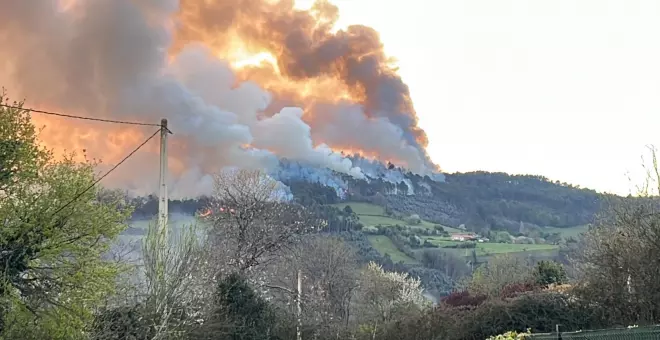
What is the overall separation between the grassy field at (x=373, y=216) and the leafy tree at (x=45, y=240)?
8077 centimetres

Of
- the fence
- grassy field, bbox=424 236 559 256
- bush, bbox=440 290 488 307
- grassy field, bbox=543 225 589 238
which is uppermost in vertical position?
grassy field, bbox=543 225 589 238

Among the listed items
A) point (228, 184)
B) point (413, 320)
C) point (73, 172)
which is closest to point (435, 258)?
point (228, 184)

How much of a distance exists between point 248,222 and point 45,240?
20.2m

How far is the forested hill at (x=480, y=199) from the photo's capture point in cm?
10150

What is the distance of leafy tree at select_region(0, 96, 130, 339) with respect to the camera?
572 inches

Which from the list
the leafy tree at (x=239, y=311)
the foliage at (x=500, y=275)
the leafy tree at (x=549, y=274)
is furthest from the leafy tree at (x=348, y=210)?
the leafy tree at (x=239, y=311)

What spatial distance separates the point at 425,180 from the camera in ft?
443

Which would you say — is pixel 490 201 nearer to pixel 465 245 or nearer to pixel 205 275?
pixel 465 245

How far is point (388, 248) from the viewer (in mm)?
87000

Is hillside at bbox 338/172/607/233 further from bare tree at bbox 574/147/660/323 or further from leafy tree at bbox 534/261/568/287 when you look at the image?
bare tree at bbox 574/147/660/323

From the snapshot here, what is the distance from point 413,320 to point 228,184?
16.1 meters

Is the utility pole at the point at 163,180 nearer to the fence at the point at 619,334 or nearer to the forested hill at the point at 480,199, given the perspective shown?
the fence at the point at 619,334

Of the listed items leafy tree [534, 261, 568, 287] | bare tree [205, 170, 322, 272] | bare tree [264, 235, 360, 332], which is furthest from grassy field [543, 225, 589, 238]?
bare tree [205, 170, 322, 272]

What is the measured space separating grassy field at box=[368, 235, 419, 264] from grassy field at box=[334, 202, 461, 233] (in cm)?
529
